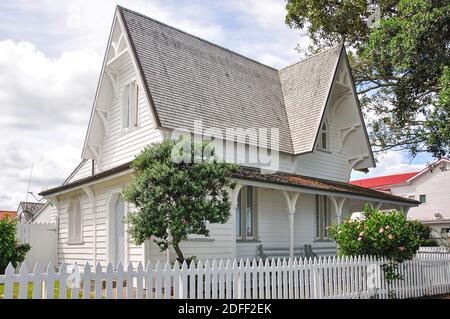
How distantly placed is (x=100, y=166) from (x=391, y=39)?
13507 mm

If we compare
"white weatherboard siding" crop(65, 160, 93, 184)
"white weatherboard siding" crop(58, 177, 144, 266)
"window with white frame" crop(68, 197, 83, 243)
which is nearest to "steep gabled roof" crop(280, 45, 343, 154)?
"white weatherboard siding" crop(58, 177, 144, 266)

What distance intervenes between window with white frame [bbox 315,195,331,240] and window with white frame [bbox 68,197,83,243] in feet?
32.1

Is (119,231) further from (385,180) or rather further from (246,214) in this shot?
(385,180)

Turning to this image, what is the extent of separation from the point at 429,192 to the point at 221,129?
4239 cm

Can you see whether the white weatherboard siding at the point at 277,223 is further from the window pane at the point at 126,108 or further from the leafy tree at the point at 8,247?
the leafy tree at the point at 8,247

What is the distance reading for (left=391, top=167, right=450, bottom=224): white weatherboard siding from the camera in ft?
171

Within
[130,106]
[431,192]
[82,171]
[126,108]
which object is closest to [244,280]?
[130,106]

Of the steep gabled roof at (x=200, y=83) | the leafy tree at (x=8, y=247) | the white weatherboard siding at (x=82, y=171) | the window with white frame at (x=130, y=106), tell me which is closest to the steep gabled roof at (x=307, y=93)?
the steep gabled roof at (x=200, y=83)

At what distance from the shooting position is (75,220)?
19.6 meters

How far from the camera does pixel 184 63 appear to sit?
19.4 meters

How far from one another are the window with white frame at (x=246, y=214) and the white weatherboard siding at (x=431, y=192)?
38854 mm
